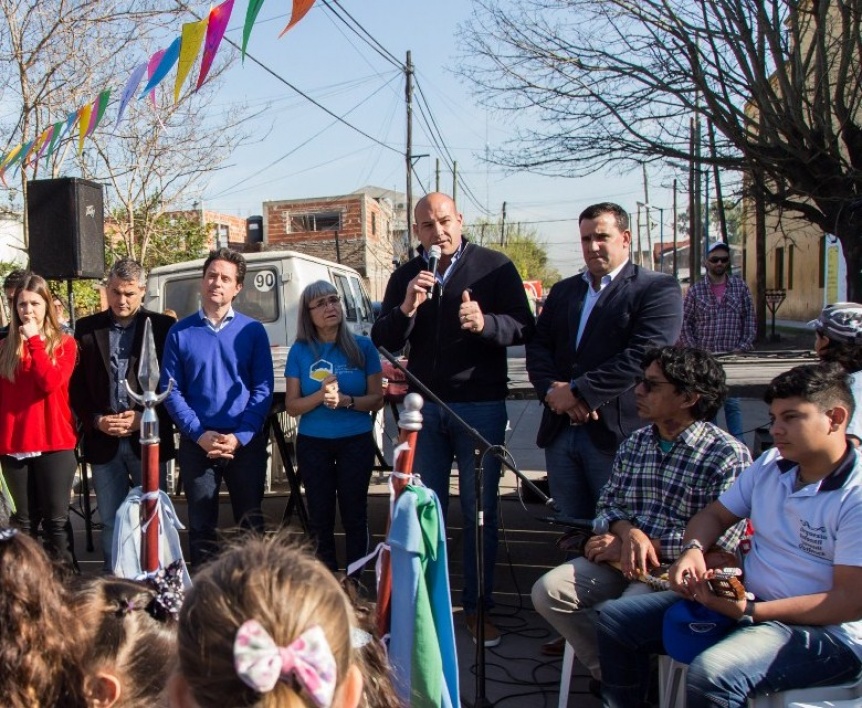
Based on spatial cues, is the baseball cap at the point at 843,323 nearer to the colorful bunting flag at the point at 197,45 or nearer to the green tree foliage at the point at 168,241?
the colorful bunting flag at the point at 197,45

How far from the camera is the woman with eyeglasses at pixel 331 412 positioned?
4027 mm

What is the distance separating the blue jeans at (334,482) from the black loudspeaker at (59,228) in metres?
3.62

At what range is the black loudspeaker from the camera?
6586mm

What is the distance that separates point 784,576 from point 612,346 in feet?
4.36

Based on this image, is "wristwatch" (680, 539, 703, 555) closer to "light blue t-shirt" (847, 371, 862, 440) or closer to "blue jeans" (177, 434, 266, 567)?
"light blue t-shirt" (847, 371, 862, 440)

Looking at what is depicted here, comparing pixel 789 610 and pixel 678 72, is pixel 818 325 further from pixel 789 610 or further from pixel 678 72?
pixel 678 72

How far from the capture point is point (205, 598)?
1.26m

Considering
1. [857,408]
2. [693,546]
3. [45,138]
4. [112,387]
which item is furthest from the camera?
[45,138]

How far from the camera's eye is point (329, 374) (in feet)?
13.2

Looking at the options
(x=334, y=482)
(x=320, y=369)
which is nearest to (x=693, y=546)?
(x=334, y=482)

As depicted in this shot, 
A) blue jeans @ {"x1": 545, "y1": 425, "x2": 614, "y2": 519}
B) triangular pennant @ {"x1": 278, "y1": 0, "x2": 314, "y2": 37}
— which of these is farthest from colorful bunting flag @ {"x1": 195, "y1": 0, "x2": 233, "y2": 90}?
blue jeans @ {"x1": 545, "y1": 425, "x2": 614, "y2": 519}

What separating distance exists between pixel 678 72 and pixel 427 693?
7845mm

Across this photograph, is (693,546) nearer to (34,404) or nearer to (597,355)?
(597,355)

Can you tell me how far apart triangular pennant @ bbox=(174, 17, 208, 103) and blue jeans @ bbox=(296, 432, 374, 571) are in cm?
270
